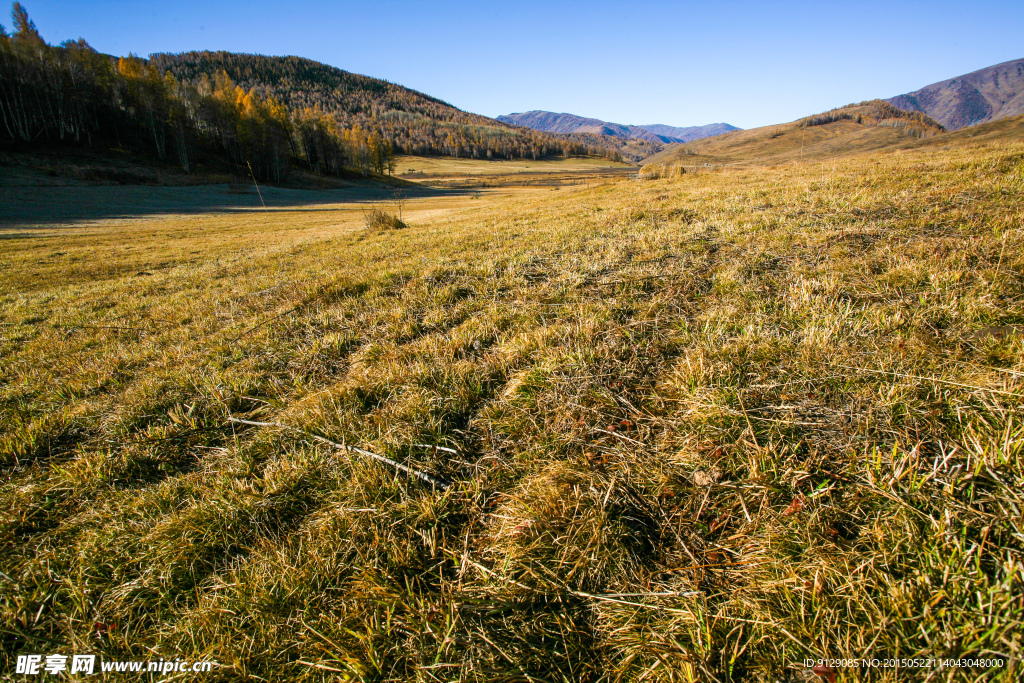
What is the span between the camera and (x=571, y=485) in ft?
6.29

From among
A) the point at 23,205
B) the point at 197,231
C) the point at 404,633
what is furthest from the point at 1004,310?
the point at 23,205

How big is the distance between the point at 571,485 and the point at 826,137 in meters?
147

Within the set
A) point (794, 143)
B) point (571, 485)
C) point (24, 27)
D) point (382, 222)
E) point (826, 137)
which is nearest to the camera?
point (571, 485)

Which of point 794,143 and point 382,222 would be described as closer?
point 382,222

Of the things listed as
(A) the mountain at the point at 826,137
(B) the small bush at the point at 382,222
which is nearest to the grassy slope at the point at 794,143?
(A) the mountain at the point at 826,137

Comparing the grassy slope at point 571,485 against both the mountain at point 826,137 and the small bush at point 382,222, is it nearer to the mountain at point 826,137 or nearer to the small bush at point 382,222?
the small bush at point 382,222

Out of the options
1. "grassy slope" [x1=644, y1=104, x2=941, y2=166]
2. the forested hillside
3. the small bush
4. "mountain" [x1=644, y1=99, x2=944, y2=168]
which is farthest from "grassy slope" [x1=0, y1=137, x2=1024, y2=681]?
"mountain" [x1=644, y1=99, x2=944, y2=168]

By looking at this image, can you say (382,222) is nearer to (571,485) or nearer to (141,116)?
(571,485)

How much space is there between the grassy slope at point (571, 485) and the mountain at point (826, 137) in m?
95.6

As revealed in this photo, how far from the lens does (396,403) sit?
8.96 ft

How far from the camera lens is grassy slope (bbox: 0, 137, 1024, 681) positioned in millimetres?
1334

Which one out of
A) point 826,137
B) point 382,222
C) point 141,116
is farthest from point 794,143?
point 141,116

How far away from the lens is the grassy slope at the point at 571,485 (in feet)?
4.38

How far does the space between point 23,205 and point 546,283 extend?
4986cm
